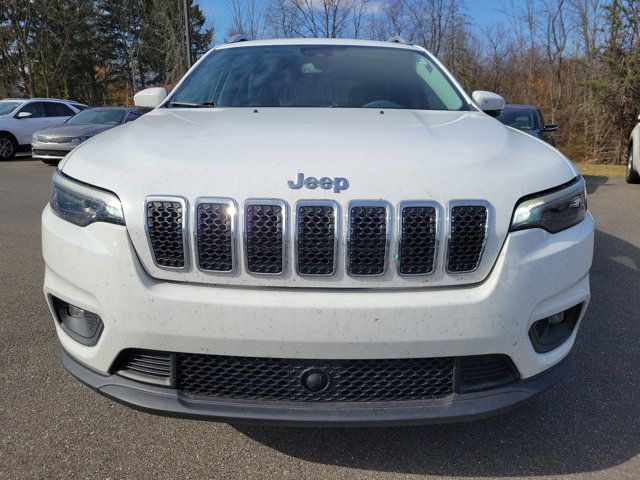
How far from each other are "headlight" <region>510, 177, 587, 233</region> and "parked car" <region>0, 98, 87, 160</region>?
16.8 meters

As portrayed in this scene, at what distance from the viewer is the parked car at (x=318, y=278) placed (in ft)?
5.83

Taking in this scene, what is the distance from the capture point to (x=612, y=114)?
1914 centimetres

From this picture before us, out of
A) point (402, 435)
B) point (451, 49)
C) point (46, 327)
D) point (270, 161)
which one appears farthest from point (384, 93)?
point (451, 49)

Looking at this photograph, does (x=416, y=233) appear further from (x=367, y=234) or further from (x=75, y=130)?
(x=75, y=130)

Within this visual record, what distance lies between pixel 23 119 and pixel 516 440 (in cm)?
1708

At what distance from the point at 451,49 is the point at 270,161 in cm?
2491

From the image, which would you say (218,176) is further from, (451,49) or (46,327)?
(451,49)

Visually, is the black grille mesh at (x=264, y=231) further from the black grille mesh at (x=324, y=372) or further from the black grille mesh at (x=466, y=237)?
the black grille mesh at (x=466, y=237)

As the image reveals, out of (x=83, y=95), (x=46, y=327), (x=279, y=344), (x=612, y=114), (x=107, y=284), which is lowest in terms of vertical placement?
(x=83, y=95)

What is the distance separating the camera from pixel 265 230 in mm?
1781

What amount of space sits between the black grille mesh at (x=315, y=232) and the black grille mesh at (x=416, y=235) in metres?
0.23

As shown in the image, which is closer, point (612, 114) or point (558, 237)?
point (558, 237)

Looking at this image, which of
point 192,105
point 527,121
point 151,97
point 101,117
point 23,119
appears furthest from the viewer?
point 23,119

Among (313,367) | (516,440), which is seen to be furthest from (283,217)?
(516,440)
